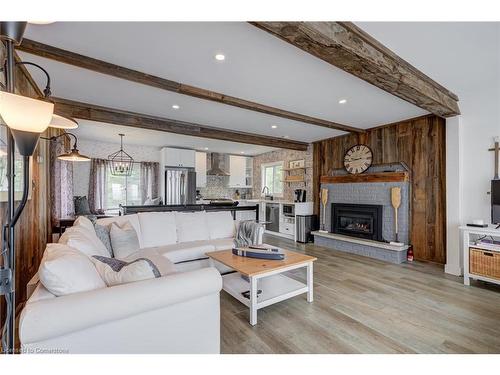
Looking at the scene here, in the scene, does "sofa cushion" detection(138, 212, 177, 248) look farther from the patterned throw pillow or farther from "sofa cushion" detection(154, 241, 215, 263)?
the patterned throw pillow

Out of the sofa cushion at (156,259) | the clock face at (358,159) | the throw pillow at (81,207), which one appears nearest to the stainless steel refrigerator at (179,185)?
the throw pillow at (81,207)

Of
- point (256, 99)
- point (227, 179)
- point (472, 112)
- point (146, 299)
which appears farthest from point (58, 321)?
point (227, 179)

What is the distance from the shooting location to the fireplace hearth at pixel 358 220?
182 inches

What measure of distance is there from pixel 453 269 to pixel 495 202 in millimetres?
1082

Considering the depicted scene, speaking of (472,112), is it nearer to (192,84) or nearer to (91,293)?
(192,84)

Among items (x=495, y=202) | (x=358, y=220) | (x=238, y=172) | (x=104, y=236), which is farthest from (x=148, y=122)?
(x=495, y=202)

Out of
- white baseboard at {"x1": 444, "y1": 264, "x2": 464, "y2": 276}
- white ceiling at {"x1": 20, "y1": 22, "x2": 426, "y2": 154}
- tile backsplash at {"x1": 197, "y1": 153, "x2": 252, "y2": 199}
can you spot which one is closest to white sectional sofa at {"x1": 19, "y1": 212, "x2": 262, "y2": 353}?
white ceiling at {"x1": 20, "y1": 22, "x2": 426, "y2": 154}

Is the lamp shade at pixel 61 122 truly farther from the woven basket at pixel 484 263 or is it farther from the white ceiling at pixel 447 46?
the woven basket at pixel 484 263

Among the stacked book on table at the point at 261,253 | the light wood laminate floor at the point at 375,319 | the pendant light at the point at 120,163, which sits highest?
the pendant light at the point at 120,163

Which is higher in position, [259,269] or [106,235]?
[106,235]

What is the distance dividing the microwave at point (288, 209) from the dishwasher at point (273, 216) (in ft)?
0.94

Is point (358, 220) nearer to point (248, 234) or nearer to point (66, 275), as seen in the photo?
point (248, 234)

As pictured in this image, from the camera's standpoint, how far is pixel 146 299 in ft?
4.49
